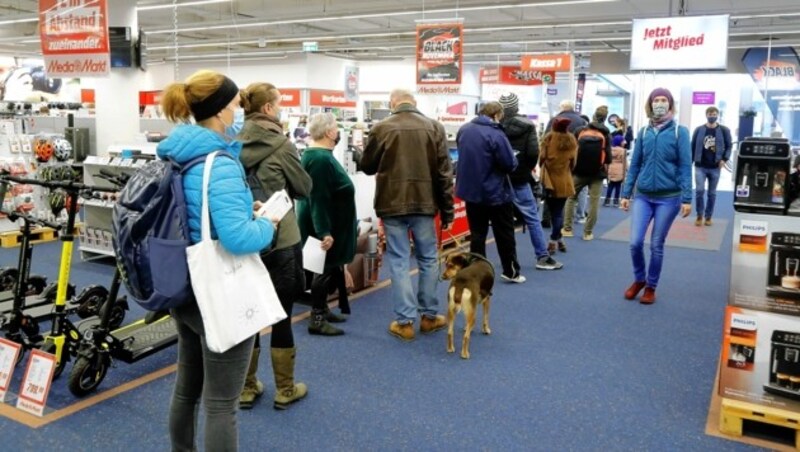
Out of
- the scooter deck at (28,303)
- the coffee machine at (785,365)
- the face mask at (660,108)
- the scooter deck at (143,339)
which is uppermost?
the face mask at (660,108)

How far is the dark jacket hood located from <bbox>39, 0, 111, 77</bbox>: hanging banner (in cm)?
462

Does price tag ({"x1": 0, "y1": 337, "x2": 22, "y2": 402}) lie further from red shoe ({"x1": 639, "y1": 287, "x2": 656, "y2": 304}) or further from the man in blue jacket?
the man in blue jacket

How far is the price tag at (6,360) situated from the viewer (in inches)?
120

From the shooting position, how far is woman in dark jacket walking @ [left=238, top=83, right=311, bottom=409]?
2.91m

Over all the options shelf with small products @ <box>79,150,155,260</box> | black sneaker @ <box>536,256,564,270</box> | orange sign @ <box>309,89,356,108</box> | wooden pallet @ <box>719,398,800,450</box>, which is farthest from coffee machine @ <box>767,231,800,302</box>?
orange sign @ <box>309,89,356,108</box>

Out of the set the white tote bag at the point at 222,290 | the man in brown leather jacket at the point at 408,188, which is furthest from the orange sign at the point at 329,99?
the white tote bag at the point at 222,290

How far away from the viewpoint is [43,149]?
Answer: 6855 mm

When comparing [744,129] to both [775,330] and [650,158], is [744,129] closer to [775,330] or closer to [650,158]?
[650,158]

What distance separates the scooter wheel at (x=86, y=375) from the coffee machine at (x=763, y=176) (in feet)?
10.4

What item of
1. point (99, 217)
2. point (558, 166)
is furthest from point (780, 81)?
point (99, 217)

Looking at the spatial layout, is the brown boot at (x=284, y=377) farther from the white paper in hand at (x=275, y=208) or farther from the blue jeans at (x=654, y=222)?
the blue jeans at (x=654, y=222)

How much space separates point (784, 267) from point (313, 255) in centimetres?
253

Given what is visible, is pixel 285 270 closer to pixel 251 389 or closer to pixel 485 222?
pixel 251 389

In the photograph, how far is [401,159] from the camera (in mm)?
4062
